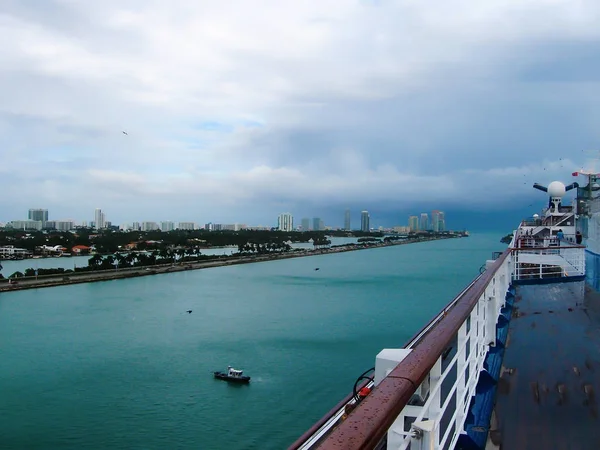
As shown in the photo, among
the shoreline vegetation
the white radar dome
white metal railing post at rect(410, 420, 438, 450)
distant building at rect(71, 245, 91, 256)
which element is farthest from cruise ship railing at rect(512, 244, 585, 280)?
distant building at rect(71, 245, 91, 256)

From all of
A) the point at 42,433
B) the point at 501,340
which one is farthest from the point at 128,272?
the point at 501,340

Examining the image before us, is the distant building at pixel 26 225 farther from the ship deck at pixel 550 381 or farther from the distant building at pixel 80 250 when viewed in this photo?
the ship deck at pixel 550 381

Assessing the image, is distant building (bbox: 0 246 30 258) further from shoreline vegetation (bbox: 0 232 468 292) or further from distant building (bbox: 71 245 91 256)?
shoreline vegetation (bbox: 0 232 468 292)

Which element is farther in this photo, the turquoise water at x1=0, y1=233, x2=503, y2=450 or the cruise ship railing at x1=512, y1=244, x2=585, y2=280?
the turquoise water at x1=0, y1=233, x2=503, y2=450

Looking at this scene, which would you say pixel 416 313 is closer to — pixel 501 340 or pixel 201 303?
pixel 201 303

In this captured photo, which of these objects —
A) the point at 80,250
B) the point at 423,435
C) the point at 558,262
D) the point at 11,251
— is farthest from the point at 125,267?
the point at 423,435

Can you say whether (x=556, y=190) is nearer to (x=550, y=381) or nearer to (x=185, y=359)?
(x=185, y=359)
